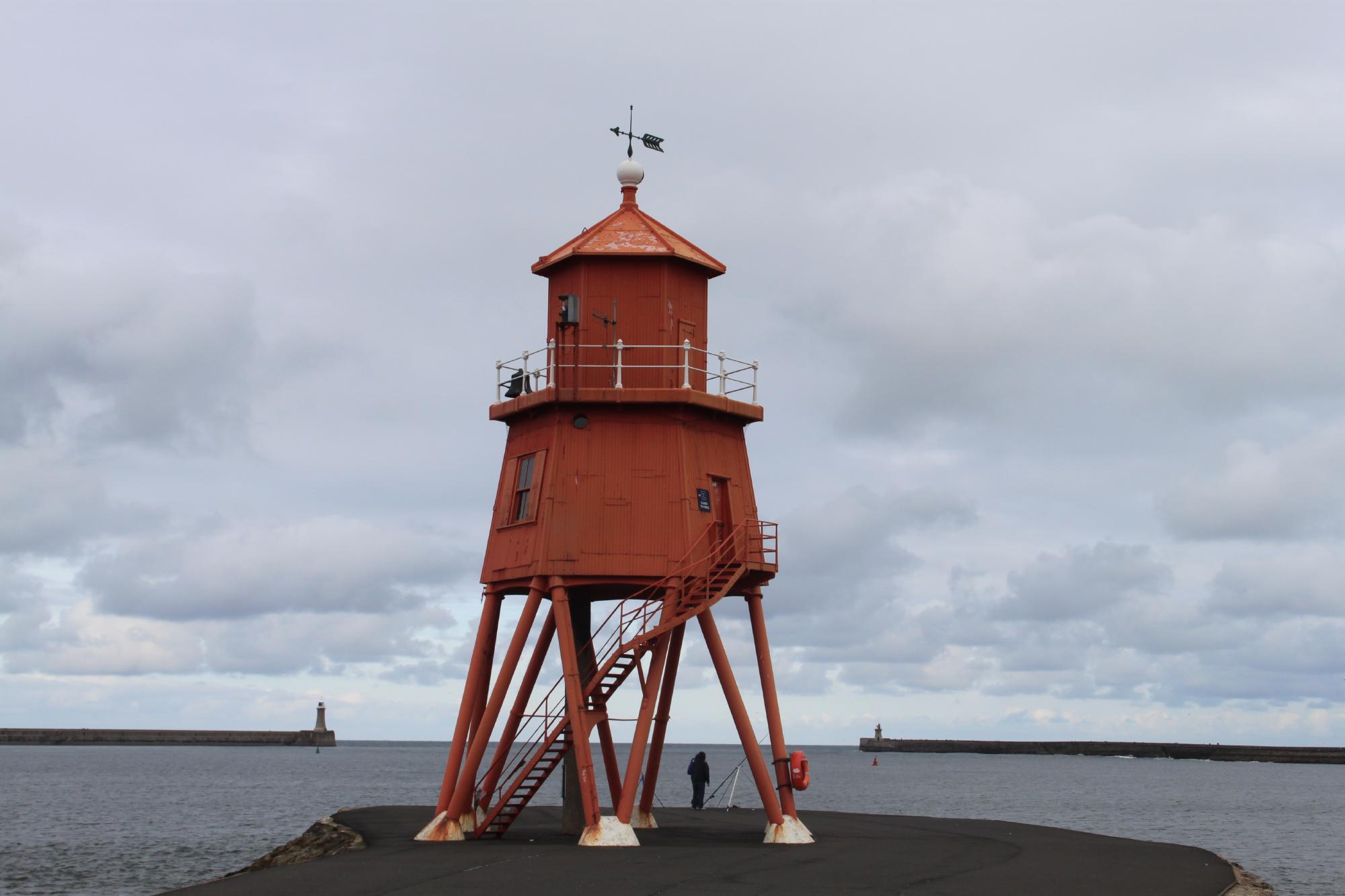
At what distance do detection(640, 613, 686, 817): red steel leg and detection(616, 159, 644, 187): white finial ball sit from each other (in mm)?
9541

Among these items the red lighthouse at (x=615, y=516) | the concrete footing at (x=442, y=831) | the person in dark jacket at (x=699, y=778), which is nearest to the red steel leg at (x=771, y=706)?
the red lighthouse at (x=615, y=516)

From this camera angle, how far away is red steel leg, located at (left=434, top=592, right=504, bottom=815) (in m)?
29.0

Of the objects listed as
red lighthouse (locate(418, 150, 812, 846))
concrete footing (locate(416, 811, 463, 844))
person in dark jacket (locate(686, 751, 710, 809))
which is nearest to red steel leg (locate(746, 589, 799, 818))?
red lighthouse (locate(418, 150, 812, 846))

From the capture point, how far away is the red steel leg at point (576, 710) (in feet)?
85.3

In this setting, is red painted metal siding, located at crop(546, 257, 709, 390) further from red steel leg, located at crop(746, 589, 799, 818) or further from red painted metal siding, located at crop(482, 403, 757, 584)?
red steel leg, located at crop(746, 589, 799, 818)

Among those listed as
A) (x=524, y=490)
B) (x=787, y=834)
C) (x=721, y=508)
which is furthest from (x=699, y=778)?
(x=524, y=490)

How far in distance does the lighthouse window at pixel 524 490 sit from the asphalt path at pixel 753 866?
20.4 feet

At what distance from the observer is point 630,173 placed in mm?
31344

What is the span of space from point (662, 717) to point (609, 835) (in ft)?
19.0

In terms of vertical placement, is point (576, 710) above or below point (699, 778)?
above

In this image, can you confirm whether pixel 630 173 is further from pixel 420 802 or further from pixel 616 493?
pixel 420 802

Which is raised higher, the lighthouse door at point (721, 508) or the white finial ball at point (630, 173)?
the white finial ball at point (630, 173)

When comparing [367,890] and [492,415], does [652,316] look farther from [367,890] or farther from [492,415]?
[367,890]

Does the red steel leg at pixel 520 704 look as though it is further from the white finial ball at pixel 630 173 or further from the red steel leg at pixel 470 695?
the white finial ball at pixel 630 173
